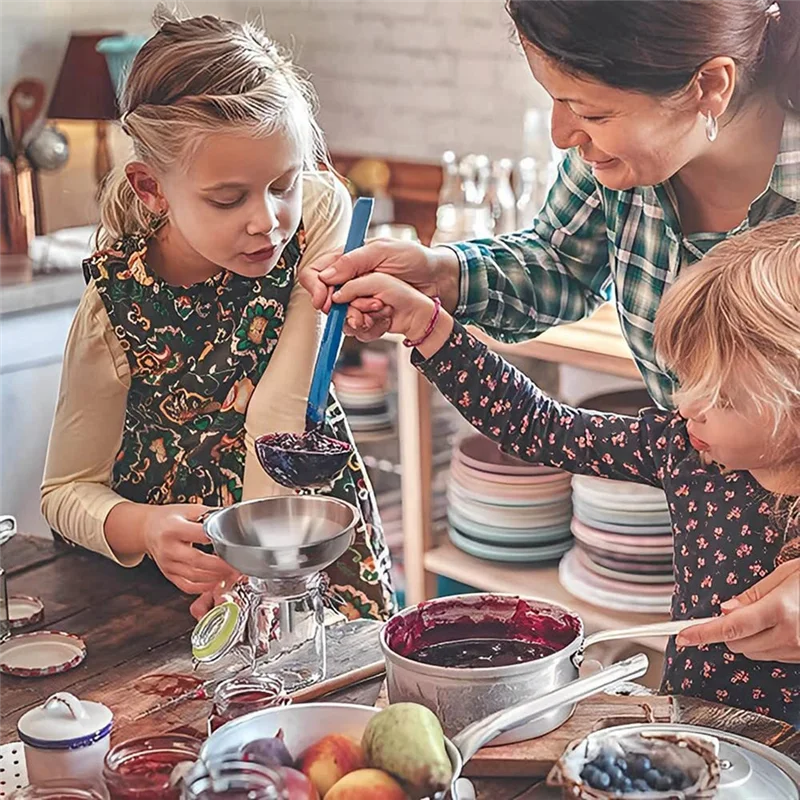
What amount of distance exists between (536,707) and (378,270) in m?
0.79

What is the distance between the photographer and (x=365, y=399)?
3.55 metres

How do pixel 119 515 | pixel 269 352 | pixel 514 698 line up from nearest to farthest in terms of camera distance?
1. pixel 514 698
2. pixel 119 515
3. pixel 269 352

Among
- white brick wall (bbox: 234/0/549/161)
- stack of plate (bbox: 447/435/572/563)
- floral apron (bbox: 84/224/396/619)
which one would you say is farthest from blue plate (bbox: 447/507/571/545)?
white brick wall (bbox: 234/0/549/161)

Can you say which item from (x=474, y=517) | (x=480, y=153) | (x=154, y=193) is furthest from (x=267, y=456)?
(x=480, y=153)

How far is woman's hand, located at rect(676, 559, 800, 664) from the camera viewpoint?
1.36m

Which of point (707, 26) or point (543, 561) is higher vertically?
point (707, 26)

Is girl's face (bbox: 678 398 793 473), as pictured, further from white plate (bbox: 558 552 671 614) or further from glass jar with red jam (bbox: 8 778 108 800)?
white plate (bbox: 558 552 671 614)

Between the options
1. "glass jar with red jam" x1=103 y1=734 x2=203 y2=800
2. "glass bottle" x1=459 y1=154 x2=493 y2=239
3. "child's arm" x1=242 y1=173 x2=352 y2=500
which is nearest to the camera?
"glass jar with red jam" x1=103 y1=734 x2=203 y2=800

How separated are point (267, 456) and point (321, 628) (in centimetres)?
25

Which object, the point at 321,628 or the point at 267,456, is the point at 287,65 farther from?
the point at 321,628

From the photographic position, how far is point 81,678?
160 centimetres

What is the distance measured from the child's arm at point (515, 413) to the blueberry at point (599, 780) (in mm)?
671

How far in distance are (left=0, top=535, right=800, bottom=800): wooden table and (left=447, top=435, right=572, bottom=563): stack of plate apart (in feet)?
3.95

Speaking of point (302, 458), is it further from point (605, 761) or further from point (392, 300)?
point (605, 761)
